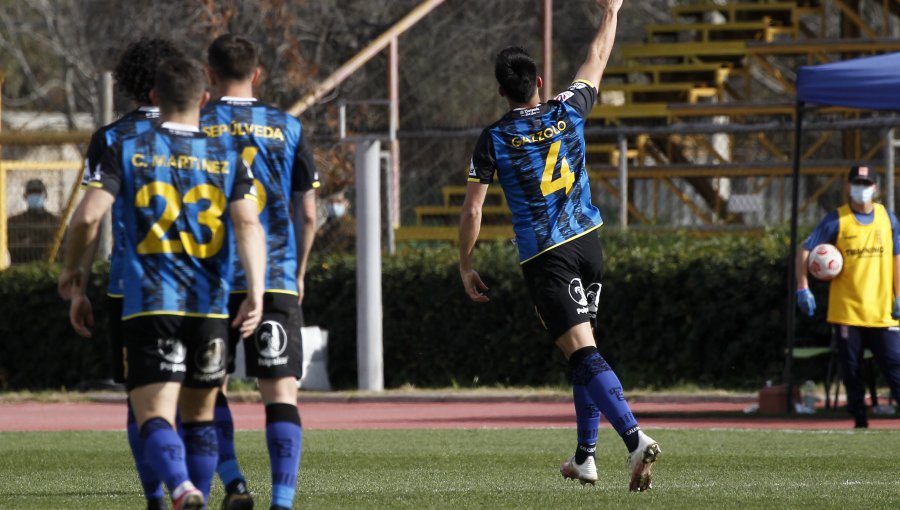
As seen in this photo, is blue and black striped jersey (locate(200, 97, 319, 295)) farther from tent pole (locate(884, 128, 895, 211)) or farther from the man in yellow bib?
tent pole (locate(884, 128, 895, 211))

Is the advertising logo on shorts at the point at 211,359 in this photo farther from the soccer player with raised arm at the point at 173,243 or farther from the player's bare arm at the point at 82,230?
the player's bare arm at the point at 82,230

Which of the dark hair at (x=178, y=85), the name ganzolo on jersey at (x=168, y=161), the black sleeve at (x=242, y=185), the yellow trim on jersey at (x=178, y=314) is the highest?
the dark hair at (x=178, y=85)

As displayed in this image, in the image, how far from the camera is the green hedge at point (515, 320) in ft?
54.2

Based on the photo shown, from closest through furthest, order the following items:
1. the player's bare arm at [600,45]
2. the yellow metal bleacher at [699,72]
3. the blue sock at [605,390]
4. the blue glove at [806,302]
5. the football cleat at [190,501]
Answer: the football cleat at [190,501], the blue sock at [605,390], the player's bare arm at [600,45], the blue glove at [806,302], the yellow metal bleacher at [699,72]

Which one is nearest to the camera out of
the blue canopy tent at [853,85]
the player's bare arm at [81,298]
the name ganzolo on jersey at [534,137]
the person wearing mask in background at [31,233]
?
the player's bare arm at [81,298]

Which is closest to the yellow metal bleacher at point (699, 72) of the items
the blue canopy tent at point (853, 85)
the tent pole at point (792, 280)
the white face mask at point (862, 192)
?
the tent pole at point (792, 280)

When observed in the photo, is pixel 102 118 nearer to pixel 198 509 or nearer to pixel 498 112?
pixel 498 112

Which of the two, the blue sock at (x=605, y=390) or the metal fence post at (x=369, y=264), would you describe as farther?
the metal fence post at (x=369, y=264)

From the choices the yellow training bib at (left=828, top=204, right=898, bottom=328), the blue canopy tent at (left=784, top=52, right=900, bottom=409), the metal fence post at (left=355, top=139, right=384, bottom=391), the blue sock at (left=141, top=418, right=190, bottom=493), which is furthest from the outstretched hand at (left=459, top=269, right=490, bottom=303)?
the metal fence post at (left=355, top=139, right=384, bottom=391)

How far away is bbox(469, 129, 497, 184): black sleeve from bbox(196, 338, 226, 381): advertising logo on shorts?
2.31m

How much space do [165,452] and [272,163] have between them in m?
1.36

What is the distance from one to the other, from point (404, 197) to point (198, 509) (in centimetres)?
1464

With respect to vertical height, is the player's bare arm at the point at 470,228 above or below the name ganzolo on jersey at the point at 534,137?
below

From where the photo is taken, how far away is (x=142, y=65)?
7262mm
